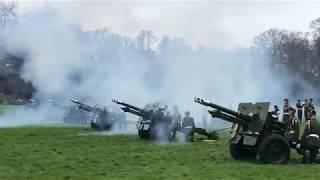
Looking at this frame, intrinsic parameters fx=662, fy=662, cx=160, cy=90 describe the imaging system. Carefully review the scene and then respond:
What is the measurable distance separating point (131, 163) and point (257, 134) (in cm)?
404

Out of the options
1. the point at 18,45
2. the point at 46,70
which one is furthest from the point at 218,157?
the point at 46,70

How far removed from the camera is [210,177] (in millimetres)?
16125

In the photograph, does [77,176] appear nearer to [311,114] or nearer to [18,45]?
[311,114]

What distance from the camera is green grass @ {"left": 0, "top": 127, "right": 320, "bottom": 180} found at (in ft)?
54.2

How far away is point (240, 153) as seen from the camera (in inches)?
835

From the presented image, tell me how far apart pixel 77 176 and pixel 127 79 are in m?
27.4

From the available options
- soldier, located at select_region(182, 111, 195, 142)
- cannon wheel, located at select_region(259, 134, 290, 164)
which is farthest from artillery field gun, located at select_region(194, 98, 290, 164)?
soldier, located at select_region(182, 111, 195, 142)

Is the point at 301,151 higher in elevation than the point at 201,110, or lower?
lower

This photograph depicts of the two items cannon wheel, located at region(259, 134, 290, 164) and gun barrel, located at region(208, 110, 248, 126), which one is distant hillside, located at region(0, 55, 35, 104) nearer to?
gun barrel, located at region(208, 110, 248, 126)

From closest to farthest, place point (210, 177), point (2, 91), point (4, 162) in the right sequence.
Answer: point (210, 177), point (4, 162), point (2, 91)

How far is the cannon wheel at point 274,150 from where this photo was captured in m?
19.7

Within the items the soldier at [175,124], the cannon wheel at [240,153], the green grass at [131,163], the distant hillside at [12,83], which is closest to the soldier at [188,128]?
the soldier at [175,124]

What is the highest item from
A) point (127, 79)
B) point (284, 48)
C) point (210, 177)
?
point (284, 48)

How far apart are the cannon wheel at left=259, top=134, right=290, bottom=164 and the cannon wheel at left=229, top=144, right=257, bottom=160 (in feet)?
4.51
